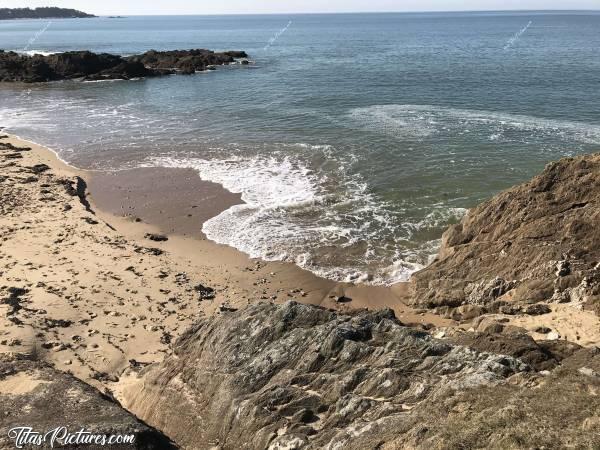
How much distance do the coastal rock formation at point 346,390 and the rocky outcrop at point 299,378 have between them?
0.03 m

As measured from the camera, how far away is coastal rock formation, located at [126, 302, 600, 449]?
668cm

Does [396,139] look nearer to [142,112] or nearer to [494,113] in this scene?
[494,113]

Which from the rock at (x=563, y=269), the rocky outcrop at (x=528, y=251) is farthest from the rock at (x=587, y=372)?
the rock at (x=563, y=269)

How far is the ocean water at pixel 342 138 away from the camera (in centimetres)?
2212

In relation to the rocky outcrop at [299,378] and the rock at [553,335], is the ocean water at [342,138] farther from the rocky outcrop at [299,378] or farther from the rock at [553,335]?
the rocky outcrop at [299,378]

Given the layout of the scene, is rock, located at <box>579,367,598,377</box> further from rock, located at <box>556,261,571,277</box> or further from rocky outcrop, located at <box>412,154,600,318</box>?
rock, located at <box>556,261,571,277</box>

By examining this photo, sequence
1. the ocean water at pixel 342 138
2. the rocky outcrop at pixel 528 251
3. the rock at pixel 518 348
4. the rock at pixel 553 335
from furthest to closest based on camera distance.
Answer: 1. the ocean water at pixel 342 138
2. the rocky outcrop at pixel 528 251
3. the rock at pixel 553 335
4. the rock at pixel 518 348

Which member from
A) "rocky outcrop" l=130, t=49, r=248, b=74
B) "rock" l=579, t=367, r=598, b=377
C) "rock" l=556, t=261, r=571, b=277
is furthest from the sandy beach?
Answer: "rocky outcrop" l=130, t=49, r=248, b=74

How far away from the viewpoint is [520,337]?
1042 centimetres

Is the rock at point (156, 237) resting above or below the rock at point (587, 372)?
below

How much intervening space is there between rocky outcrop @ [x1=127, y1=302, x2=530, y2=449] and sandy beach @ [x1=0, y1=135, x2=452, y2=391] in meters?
3.56

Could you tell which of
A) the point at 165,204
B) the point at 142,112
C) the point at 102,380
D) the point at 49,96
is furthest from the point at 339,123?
the point at 49,96

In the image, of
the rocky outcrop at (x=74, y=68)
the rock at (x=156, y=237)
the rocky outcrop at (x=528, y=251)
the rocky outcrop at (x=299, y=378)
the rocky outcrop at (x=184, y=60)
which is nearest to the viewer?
the rocky outcrop at (x=299, y=378)

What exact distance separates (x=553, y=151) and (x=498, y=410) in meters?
29.0
